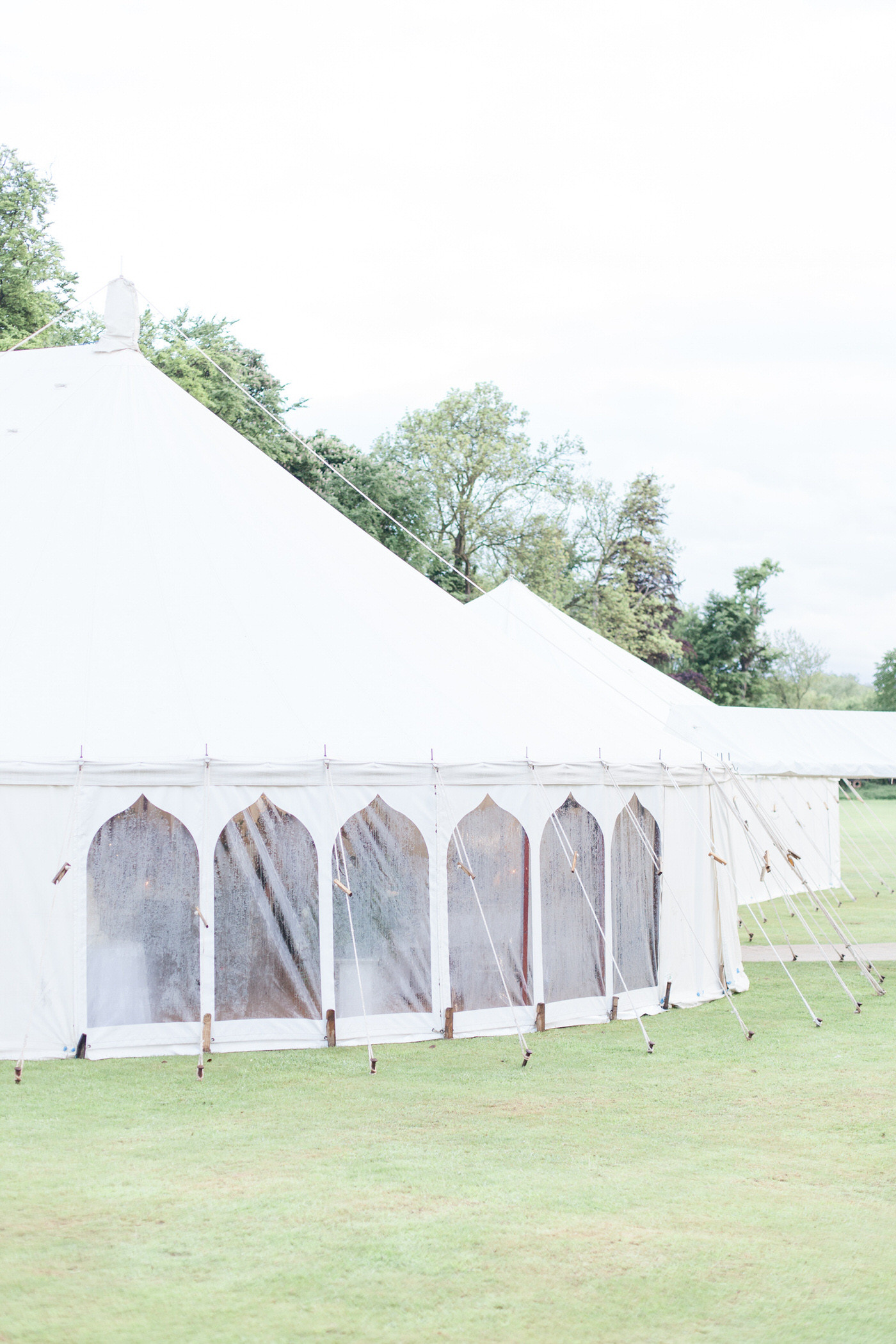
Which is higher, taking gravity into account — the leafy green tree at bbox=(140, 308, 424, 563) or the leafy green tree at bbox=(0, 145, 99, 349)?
the leafy green tree at bbox=(0, 145, 99, 349)

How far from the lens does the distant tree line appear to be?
26.8 metres

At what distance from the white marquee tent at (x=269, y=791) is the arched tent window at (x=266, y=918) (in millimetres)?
16

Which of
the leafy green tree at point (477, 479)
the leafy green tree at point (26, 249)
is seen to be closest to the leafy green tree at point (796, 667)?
the leafy green tree at point (477, 479)

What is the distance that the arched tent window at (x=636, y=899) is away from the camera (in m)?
10.0

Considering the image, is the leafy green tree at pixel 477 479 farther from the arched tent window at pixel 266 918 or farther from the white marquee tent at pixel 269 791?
the arched tent window at pixel 266 918

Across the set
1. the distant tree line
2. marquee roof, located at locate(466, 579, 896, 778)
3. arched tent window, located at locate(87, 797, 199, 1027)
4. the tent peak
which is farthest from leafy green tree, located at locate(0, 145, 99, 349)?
arched tent window, located at locate(87, 797, 199, 1027)

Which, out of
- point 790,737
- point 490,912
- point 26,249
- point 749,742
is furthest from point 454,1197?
point 26,249

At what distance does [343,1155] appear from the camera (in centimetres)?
621

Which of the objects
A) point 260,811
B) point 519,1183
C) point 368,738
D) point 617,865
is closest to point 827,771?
point 617,865

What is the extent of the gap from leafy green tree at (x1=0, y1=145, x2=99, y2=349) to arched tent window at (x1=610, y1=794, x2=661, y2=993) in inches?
778

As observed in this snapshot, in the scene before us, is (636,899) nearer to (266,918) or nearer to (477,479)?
(266,918)

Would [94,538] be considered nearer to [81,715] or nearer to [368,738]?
[81,715]

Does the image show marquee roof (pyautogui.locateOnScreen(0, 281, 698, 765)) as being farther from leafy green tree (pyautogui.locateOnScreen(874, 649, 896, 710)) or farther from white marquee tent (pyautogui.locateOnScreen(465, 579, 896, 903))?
leafy green tree (pyautogui.locateOnScreen(874, 649, 896, 710))

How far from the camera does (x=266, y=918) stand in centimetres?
862
